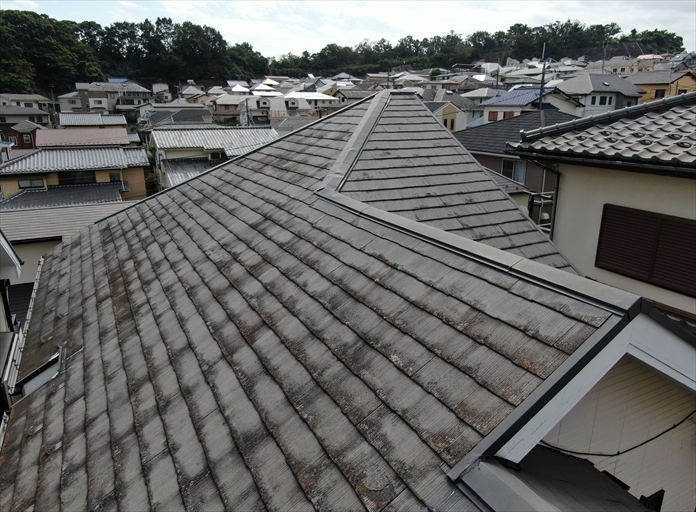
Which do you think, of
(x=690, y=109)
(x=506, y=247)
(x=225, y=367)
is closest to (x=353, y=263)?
(x=225, y=367)

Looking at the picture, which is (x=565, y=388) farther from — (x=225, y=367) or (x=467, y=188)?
(x=467, y=188)

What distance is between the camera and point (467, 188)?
243 inches

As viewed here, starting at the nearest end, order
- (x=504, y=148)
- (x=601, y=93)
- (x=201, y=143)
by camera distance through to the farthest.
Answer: (x=504, y=148), (x=201, y=143), (x=601, y=93)

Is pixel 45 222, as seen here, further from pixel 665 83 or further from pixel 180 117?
pixel 665 83

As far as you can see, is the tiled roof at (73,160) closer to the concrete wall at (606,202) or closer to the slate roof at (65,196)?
the slate roof at (65,196)

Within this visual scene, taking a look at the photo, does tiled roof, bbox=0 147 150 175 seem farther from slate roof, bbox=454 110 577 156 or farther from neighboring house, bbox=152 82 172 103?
neighboring house, bbox=152 82 172 103

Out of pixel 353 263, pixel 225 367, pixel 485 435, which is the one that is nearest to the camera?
pixel 485 435

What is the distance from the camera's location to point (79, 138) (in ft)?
115

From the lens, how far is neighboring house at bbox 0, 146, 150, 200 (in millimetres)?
24375

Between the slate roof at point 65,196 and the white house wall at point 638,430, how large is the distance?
79.8 ft

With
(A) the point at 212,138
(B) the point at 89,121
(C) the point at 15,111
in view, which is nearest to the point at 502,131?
(A) the point at 212,138

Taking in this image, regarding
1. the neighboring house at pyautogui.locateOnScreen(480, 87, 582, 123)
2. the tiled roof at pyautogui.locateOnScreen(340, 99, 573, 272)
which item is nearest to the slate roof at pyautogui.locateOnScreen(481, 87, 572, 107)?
the neighboring house at pyautogui.locateOnScreen(480, 87, 582, 123)

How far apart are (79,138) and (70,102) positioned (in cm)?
4083

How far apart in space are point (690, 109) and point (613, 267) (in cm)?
245
